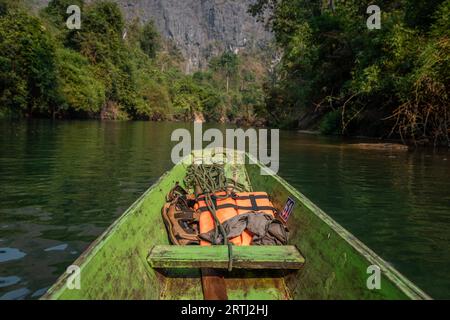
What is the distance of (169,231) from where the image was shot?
13.8 ft

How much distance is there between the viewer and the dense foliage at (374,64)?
1310 centimetres

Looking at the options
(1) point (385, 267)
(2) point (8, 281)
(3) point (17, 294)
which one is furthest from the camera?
(2) point (8, 281)

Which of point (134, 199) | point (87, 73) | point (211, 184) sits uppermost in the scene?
point (87, 73)

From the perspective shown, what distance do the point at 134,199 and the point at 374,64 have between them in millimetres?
13269

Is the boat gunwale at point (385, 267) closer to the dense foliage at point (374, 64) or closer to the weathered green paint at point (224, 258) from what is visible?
the weathered green paint at point (224, 258)

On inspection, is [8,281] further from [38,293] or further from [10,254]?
[10,254]

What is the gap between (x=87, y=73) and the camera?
→ 45375 millimetres

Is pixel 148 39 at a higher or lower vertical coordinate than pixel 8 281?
higher

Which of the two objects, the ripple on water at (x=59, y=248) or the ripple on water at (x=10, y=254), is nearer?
the ripple on water at (x=10, y=254)

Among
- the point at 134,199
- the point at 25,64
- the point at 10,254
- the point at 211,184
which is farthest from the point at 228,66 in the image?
the point at 10,254

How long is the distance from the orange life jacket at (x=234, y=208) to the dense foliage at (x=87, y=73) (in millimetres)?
32842

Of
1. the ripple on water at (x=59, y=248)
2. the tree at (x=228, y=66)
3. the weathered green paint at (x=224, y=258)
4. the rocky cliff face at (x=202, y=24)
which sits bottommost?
the ripple on water at (x=59, y=248)

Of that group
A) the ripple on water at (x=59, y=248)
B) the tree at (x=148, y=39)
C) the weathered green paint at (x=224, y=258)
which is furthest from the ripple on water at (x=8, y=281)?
the tree at (x=148, y=39)
